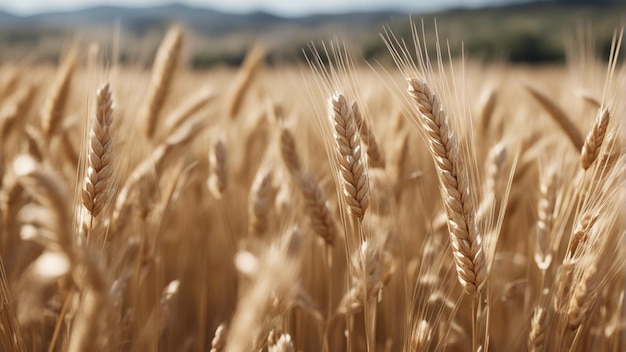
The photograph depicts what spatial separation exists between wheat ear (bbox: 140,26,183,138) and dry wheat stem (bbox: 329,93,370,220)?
40.0 inches

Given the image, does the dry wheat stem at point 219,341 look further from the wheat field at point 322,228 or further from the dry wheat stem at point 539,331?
the dry wheat stem at point 539,331

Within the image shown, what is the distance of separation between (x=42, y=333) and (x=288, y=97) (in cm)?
308

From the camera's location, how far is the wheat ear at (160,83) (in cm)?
180

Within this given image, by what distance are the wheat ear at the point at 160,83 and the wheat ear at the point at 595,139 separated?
1.30 meters

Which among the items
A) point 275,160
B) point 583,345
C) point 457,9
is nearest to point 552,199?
point 583,345

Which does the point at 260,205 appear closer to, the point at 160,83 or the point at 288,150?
the point at 288,150

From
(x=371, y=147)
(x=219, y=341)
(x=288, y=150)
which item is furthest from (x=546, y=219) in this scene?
(x=219, y=341)

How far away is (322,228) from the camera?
1184 millimetres

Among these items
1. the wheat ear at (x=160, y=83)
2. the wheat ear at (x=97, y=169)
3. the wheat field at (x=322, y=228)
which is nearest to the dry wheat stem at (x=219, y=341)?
the wheat field at (x=322, y=228)

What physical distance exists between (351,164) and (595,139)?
1.92 feet

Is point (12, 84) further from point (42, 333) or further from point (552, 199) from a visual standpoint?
point (552, 199)

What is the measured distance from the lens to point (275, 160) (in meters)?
1.92

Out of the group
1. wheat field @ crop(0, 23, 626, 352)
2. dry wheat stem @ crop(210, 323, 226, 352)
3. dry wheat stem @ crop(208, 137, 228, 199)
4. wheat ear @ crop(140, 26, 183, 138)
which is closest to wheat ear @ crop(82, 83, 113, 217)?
wheat field @ crop(0, 23, 626, 352)

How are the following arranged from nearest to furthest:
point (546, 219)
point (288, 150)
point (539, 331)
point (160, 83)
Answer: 1. point (539, 331)
2. point (546, 219)
3. point (288, 150)
4. point (160, 83)
